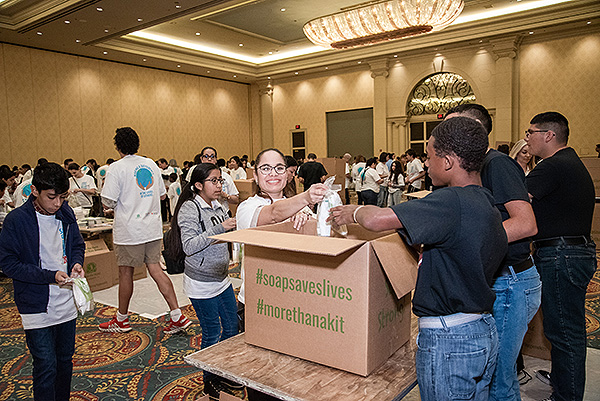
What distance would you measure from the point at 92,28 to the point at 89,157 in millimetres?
4427

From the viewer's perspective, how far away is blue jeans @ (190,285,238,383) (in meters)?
2.59

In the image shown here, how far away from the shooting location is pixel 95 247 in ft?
17.8

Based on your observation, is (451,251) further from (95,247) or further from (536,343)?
(95,247)

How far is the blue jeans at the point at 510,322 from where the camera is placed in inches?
76.6

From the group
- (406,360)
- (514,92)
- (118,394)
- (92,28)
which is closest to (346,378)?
(406,360)

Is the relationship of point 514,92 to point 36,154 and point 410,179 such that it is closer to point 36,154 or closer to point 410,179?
point 410,179

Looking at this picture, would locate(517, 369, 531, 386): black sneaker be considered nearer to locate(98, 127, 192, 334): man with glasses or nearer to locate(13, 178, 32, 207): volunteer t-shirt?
locate(98, 127, 192, 334): man with glasses

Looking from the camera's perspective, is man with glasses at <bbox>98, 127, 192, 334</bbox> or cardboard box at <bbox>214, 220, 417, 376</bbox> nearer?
cardboard box at <bbox>214, 220, 417, 376</bbox>

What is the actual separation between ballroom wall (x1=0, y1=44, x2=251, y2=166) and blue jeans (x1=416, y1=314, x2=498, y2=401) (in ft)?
44.1

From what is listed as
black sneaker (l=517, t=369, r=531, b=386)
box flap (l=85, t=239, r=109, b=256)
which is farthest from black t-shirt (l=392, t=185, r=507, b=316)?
box flap (l=85, t=239, r=109, b=256)

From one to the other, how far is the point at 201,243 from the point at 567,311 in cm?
203

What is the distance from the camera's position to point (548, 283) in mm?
2447

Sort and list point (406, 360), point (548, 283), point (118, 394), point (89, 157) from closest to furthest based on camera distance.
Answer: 1. point (406, 360)
2. point (548, 283)
3. point (118, 394)
4. point (89, 157)

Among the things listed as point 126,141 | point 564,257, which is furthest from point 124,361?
point 564,257
